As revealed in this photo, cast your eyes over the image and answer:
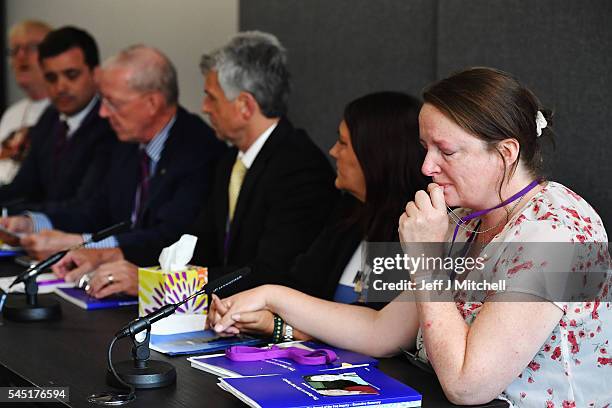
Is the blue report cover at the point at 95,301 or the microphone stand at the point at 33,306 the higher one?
the microphone stand at the point at 33,306

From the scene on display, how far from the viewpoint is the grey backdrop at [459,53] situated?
2.47 meters

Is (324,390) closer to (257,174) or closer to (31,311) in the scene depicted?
(31,311)

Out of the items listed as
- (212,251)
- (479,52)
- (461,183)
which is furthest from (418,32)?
(461,183)

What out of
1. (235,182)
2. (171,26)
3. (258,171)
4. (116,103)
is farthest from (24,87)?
(258,171)

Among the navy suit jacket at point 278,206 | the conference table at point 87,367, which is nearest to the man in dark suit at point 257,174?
the navy suit jacket at point 278,206

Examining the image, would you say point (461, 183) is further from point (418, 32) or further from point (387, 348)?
point (418, 32)

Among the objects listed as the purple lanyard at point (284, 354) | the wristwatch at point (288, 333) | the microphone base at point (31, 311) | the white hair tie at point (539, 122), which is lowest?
the microphone base at point (31, 311)

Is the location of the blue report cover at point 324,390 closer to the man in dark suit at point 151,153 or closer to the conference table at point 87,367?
the conference table at point 87,367

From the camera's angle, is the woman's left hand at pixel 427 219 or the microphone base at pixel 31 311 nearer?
the woman's left hand at pixel 427 219

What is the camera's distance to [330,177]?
3180 millimetres

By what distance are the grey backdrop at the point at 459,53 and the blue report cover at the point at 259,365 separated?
0.82 meters

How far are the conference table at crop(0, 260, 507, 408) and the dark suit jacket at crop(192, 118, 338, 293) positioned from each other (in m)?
0.66

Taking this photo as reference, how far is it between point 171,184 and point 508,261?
6.91 ft

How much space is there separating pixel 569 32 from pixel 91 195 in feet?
8.35
